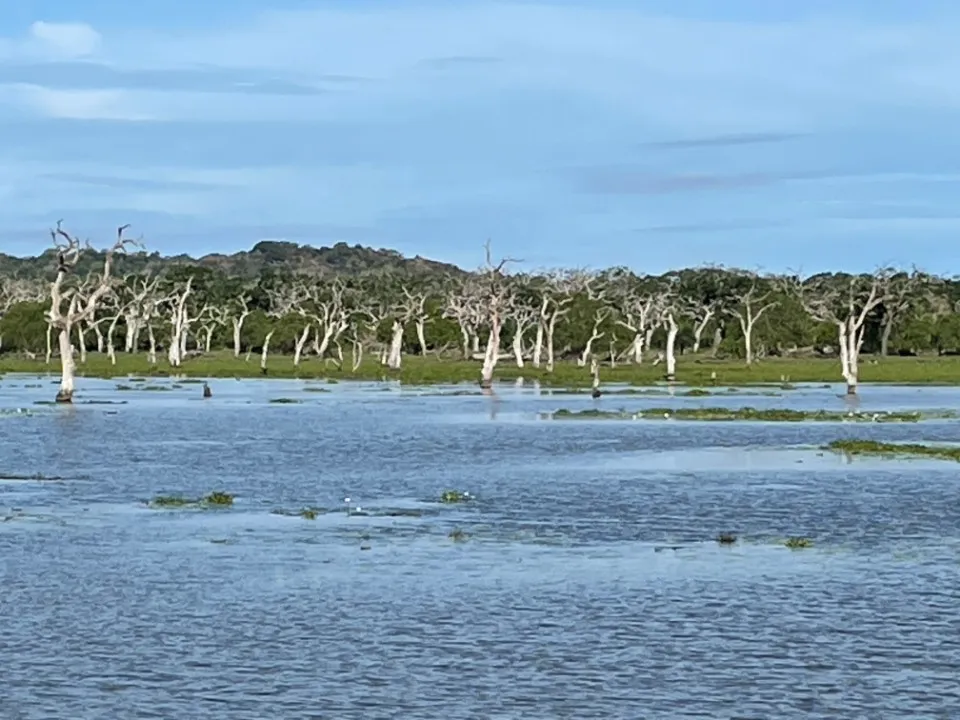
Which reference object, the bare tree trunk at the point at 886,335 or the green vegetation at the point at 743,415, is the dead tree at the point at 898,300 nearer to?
the bare tree trunk at the point at 886,335

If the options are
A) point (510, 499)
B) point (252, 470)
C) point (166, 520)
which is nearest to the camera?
point (166, 520)

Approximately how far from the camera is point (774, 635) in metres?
21.6

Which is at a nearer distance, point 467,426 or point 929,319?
point 467,426

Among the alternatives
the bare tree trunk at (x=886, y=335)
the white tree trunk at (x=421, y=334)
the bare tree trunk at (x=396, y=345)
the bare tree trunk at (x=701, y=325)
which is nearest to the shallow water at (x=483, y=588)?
the bare tree trunk at (x=396, y=345)

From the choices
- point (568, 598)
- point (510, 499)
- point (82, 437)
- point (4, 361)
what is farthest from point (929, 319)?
point (568, 598)

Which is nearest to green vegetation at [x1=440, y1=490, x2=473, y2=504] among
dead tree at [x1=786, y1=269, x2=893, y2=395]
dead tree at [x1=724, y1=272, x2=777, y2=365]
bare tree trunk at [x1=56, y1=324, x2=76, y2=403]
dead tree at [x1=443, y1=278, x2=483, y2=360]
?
bare tree trunk at [x1=56, y1=324, x2=76, y2=403]

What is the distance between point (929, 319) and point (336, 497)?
12722 centimetres

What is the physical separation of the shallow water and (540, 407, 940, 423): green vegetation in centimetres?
1810

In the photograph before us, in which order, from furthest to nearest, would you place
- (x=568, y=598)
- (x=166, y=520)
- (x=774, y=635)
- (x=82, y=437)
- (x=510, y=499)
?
1. (x=82, y=437)
2. (x=510, y=499)
3. (x=166, y=520)
4. (x=568, y=598)
5. (x=774, y=635)

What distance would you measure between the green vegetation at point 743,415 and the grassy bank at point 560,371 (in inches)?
1326

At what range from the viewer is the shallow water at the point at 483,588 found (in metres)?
18.5

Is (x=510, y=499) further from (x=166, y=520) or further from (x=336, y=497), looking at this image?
(x=166, y=520)

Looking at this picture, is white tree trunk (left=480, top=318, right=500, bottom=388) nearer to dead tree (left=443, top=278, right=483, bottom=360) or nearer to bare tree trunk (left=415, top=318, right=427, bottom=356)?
dead tree (left=443, top=278, right=483, bottom=360)

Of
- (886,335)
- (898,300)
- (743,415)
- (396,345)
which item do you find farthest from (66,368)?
(886,335)
